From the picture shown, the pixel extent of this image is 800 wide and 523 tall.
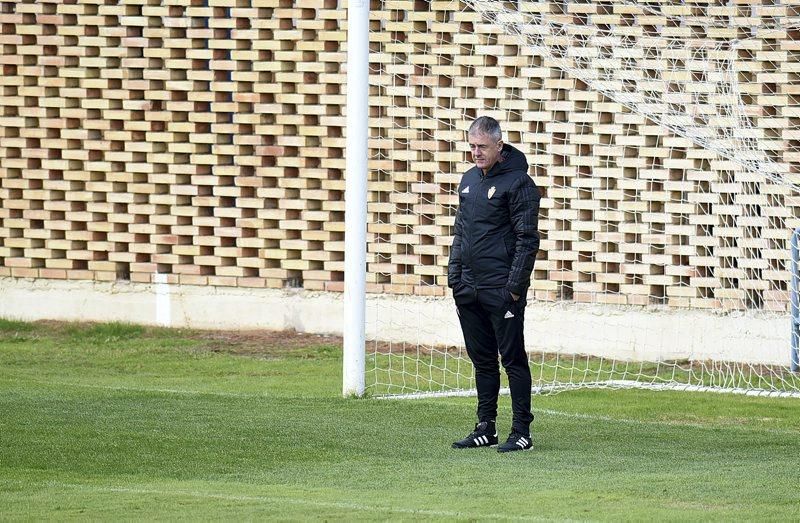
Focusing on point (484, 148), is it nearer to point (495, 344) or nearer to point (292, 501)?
point (495, 344)

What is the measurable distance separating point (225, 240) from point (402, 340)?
7.52 ft

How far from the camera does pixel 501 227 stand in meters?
8.73

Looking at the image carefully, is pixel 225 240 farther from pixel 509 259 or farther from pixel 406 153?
pixel 509 259

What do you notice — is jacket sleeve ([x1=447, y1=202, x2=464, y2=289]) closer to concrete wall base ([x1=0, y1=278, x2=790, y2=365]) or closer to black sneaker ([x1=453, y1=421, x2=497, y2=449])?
black sneaker ([x1=453, y1=421, x2=497, y2=449])

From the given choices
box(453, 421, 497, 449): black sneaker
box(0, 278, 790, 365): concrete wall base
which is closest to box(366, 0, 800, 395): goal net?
box(0, 278, 790, 365): concrete wall base

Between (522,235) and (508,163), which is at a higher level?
(508,163)

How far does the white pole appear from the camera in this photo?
1121 cm

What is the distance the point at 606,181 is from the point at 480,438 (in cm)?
535

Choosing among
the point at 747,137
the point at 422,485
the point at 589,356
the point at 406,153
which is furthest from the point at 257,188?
the point at 422,485

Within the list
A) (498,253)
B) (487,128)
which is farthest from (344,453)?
(487,128)

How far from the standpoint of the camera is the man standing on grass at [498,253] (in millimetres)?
8672

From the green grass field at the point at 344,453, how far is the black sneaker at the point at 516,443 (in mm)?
98

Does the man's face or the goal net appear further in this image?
the goal net

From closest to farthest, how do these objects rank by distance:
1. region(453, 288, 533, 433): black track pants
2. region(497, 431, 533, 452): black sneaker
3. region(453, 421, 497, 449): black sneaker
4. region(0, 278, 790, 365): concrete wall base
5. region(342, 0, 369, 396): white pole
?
region(453, 288, 533, 433): black track pants → region(497, 431, 533, 452): black sneaker → region(453, 421, 497, 449): black sneaker → region(342, 0, 369, 396): white pole → region(0, 278, 790, 365): concrete wall base
